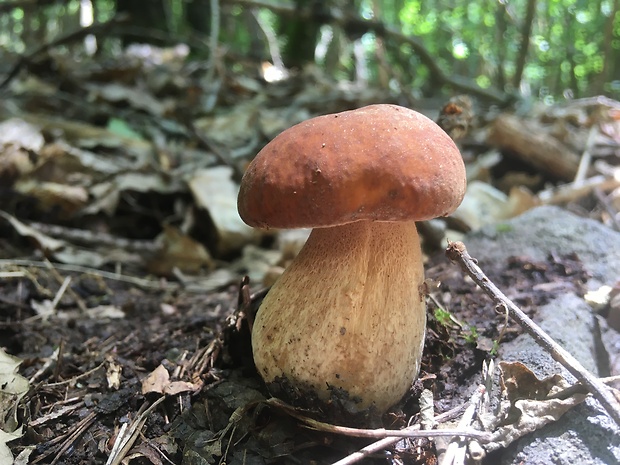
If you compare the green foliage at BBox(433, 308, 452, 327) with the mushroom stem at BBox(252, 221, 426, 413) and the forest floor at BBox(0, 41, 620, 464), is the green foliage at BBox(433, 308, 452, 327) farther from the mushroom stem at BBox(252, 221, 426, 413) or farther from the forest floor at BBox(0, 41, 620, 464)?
the mushroom stem at BBox(252, 221, 426, 413)

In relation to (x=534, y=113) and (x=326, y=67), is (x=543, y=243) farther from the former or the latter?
(x=326, y=67)

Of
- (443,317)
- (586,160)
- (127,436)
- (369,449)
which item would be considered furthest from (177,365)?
(586,160)

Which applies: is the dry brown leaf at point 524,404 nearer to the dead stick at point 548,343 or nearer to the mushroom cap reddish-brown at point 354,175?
the dead stick at point 548,343

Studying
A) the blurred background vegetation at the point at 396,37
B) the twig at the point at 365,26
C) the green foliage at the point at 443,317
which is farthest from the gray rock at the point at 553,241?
the twig at the point at 365,26

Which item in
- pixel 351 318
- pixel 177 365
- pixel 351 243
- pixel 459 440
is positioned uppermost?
pixel 351 243

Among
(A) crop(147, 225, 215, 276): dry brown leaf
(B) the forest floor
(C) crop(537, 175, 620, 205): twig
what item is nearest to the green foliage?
(B) the forest floor

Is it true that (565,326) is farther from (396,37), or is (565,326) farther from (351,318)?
(396,37)

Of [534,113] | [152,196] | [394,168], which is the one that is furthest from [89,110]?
[534,113]
